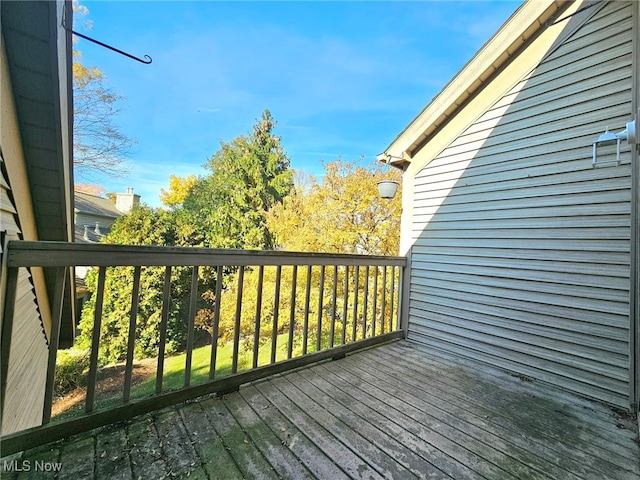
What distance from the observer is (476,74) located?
2941 mm

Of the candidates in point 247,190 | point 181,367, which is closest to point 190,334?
point 181,367

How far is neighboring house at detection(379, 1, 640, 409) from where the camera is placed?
216cm

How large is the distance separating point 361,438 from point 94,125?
9.51 metres

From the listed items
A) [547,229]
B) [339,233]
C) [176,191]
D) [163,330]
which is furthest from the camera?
[176,191]

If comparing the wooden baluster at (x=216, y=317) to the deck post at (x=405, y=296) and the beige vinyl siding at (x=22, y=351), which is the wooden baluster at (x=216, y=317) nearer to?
the beige vinyl siding at (x=22, y=351)

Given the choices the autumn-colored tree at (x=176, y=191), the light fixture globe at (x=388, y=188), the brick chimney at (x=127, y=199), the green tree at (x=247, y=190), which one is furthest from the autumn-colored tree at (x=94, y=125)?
the autumn-colored tree at (x=176, y=191)

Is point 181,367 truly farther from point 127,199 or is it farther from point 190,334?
point 127,199

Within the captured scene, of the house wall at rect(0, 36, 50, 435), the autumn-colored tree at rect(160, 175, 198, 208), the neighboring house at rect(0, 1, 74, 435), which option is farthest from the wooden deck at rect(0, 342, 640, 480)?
the autumn-colored tree at rect(160, 175, 198, 208)

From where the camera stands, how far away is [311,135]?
15.7m

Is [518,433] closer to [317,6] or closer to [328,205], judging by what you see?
[328,205]

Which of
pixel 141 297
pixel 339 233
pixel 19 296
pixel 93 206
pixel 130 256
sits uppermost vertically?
pixel 93 206

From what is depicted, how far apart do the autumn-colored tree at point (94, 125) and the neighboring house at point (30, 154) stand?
21.5 feet

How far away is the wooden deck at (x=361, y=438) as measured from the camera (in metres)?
1.36

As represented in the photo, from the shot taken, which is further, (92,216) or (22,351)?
(92,216)
